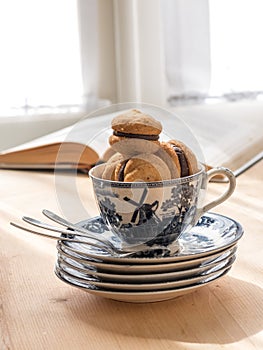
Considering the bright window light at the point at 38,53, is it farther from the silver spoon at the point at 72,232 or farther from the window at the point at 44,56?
the silver spoon at the point at 72,232

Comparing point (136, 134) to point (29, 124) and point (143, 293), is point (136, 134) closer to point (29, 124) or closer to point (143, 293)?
point (143, 293)

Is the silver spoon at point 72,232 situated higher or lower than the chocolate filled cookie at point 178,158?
lower

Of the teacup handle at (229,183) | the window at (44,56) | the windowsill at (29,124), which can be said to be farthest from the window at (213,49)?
the teacup handle at (229,183)

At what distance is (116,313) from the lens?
69 cm

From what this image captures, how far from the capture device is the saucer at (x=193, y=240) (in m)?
0.69

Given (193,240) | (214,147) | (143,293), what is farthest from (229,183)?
(214,147)

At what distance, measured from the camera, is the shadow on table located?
2.08 ft

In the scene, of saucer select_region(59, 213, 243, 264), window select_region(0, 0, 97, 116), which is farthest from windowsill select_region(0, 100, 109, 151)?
saucer select_region(59, 213, 243, 264)

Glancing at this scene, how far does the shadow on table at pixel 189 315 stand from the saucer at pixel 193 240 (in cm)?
5

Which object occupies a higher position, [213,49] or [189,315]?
[189,315]

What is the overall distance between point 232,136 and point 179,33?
1.25m

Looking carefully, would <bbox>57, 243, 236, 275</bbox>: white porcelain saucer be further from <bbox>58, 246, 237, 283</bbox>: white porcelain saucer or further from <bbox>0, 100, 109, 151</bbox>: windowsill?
<bbox>0, 100, 109, 151</bbox>: windowsill

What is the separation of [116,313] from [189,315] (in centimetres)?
7

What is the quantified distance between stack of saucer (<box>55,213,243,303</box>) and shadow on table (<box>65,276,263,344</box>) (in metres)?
0.02
